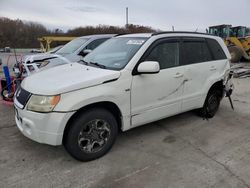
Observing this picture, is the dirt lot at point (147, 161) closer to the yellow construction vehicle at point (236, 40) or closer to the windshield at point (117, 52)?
the windshield at point (117, 52)

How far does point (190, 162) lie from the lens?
3.14 m

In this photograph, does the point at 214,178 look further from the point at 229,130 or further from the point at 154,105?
the point at 229,130

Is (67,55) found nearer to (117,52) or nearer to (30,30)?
(117,52)

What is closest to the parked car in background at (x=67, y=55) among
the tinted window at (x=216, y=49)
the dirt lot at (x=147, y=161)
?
the dirt lot at (x=147, y=161)

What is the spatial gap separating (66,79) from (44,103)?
1.48 feet

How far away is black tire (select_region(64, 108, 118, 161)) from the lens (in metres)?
2.89

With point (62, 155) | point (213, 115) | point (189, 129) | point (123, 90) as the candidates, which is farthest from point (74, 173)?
point (213, 115)

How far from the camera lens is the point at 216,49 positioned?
4684 mm

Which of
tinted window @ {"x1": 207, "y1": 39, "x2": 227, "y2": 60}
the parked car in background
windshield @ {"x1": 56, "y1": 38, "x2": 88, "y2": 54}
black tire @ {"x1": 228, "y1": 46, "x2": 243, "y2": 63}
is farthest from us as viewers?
black tire @ {"x1": 228, "y1": 46, "x2": 243, "y2": 63}

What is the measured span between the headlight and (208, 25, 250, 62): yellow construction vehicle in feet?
48.0

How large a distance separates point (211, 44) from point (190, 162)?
259 cm

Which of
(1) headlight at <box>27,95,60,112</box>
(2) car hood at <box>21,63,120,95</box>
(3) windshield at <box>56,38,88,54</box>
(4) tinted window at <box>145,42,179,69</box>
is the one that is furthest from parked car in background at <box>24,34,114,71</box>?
(4) tinted window at <box>145,42,179,69</box>

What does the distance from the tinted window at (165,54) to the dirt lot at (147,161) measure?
126 cm

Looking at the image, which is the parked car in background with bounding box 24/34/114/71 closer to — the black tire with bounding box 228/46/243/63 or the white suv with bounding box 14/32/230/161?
the white suv with bounding box 14/32/230/161
